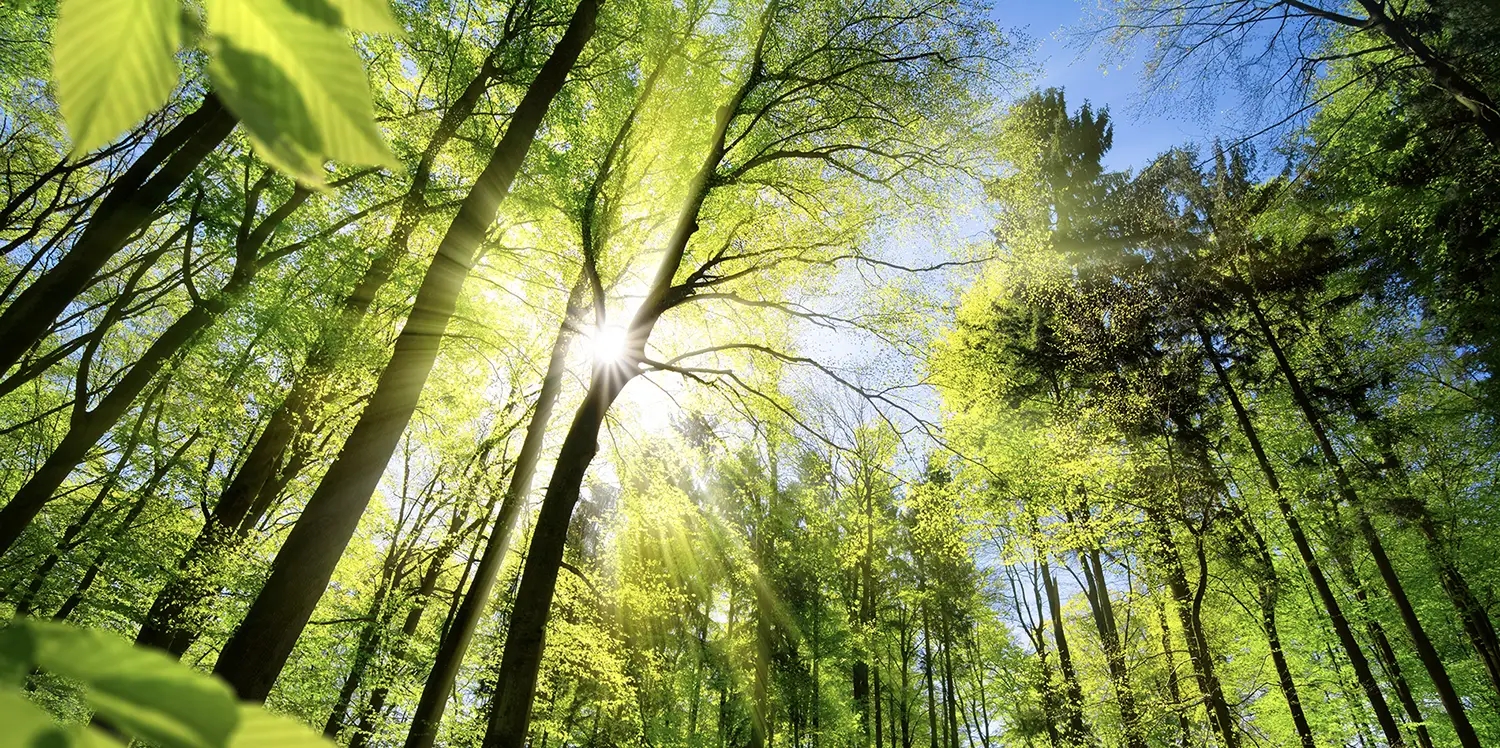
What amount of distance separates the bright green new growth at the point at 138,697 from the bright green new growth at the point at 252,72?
0.70 ft

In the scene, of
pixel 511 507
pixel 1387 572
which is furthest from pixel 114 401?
pixel 1387 572

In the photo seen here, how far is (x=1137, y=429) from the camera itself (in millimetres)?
11766

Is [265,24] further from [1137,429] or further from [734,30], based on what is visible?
[1137,429]

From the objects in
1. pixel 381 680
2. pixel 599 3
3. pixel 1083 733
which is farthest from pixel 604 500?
pixel 599 3

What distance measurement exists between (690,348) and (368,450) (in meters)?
7.13

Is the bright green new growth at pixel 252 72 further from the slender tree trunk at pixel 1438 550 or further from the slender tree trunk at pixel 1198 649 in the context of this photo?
the slender tree trunk at pixel 1438 550

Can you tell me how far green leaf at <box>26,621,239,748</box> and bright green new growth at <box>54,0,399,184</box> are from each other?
213 millimetres

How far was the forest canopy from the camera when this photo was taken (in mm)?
6547

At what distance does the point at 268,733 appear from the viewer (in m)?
0.25

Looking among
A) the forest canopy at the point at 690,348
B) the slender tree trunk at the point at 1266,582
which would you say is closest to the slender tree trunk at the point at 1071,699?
the forest canopy at the point at 690,348

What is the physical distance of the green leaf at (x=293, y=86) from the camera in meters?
0.27

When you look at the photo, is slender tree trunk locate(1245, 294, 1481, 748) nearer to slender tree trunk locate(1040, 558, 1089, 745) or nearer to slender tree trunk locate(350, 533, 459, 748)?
slender tree trunk locate(1040, 558, 1089, 745)

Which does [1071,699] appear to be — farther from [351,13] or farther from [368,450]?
[351,13]

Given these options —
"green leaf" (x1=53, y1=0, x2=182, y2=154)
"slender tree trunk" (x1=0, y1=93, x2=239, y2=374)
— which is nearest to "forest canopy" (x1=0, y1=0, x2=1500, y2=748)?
"slender tree trunk" (x1=0, y1=93, x2=239, y2=374)
